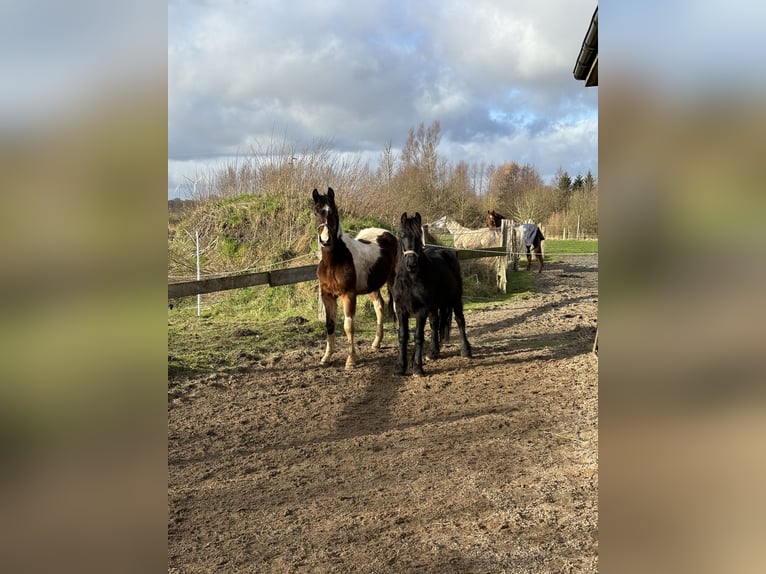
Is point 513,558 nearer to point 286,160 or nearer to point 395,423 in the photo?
point 395,423

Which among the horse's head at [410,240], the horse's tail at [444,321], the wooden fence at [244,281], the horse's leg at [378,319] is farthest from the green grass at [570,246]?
the horse's head at [410,240]

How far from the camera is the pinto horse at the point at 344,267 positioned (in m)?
6.09

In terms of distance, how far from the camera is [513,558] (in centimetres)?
266

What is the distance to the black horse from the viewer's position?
231 inches

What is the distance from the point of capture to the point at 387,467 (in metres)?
3.81

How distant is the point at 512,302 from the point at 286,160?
640 centimetres

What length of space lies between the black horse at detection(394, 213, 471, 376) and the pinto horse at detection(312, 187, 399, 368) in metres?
0.63

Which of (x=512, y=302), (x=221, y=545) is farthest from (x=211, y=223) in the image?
(x=221, y=545)

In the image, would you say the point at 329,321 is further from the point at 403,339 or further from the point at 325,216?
the point at 325,216

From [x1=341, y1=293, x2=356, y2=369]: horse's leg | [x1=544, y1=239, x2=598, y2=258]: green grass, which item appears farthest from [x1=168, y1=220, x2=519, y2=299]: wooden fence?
[x1=544, y1=239, x2=598, y2=258]: green grass
